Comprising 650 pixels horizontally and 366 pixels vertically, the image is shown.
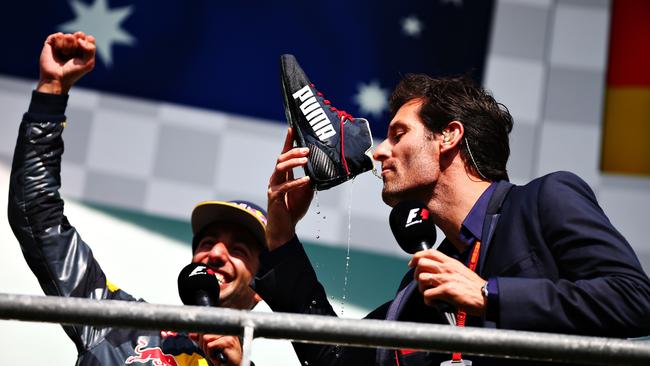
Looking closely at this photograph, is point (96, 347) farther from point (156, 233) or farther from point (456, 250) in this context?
point (156, 233)

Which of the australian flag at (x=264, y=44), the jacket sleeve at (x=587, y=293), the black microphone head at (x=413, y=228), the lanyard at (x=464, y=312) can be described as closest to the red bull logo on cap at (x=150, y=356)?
the lanyard at (x=464, y=312)

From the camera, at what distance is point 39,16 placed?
4.18 metres

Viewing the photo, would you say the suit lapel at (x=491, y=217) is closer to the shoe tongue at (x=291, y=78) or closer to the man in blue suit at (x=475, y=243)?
the man in blue suit at (x=475, y=243)

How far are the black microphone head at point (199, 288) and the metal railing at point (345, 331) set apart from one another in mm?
804

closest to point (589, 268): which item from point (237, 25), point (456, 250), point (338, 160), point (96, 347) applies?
point (456, 250)

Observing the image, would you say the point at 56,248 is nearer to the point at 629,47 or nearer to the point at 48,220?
the point at 48,220

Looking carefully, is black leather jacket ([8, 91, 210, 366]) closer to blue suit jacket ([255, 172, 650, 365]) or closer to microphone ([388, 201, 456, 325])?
blue suit jacket ([255, 172, 650, 365])

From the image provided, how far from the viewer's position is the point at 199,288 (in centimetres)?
241

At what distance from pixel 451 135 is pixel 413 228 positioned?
24.8 inches

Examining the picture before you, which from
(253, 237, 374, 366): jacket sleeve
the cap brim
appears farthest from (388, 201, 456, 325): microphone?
the cap brim

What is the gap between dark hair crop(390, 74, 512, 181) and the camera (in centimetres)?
261

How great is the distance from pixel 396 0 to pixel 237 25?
612mm

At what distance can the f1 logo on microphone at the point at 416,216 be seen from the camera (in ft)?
6.83

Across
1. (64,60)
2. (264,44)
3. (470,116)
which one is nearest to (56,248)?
(64,60)
